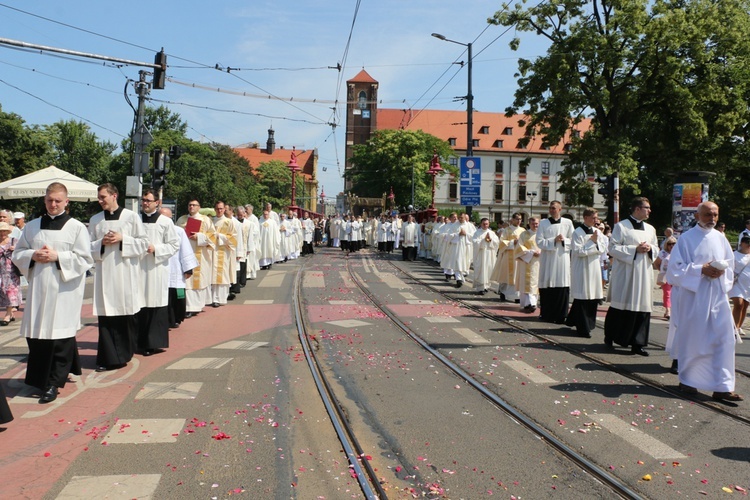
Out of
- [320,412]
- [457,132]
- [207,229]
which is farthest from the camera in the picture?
[457,132]

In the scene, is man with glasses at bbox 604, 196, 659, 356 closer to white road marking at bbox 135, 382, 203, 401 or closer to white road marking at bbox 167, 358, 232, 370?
white road marking at bbox 167, 358, 232, 370

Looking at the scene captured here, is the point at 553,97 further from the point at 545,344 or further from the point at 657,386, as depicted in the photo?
the point at 657,386

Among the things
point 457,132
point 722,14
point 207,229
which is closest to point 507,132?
point 457,132

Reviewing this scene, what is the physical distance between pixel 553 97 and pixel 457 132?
5844cm

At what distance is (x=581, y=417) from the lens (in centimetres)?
592

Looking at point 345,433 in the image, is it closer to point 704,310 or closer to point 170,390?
point 170,390

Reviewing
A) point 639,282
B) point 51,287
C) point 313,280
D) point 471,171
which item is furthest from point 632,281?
point 471,171

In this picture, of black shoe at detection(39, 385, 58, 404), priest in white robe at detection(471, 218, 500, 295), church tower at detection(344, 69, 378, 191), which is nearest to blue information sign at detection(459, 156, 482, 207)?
priest in white robe at detection(471, 218, 500, 295)

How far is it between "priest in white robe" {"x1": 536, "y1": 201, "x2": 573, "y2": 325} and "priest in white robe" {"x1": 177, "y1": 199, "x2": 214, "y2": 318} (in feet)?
19.3

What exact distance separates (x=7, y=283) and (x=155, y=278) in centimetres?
408

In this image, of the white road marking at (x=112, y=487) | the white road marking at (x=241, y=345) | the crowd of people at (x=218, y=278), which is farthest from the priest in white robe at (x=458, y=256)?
the white road marking at (x=112, y=487)

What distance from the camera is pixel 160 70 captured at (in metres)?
16.2

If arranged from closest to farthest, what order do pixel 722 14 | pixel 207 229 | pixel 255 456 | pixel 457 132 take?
pixel 255 456 < pixel 207 229 < pixel 722 14 < pixel 457 132

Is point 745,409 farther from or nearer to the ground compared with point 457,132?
nearer to the ground
